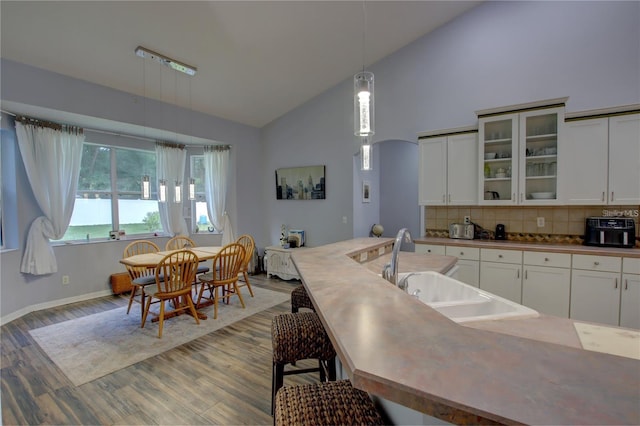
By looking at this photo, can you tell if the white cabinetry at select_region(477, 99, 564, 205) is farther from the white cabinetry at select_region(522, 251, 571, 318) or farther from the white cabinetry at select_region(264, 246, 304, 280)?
the white cabinetry at select_region(264, 246, 304, 280)

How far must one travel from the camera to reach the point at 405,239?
62.0 inches

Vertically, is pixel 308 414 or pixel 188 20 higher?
pixel 188 20

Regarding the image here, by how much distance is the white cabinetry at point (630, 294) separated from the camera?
102 inches

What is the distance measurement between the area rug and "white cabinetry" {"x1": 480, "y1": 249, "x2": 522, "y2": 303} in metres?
2.66

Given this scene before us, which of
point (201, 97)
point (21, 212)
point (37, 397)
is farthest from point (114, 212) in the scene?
point (37, 397)

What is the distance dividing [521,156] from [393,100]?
1.90 meters

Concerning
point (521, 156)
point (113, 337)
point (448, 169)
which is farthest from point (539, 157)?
point (113, 337)

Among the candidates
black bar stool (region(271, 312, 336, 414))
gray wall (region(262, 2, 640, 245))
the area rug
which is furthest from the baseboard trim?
black bar stool (region(271, 312, 336, 414))

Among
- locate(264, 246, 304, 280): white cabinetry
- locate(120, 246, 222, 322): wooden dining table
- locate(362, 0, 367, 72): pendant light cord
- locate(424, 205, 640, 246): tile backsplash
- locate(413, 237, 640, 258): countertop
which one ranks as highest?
locate(362, 0, 367, 72): pendant light cord

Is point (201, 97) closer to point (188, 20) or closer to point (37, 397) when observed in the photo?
point (188, 20)

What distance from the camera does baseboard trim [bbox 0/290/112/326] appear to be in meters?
3.36

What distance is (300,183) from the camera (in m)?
5.21

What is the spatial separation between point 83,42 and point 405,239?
12.2 ft

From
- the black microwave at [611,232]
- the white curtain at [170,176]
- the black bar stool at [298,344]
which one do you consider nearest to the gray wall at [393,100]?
the white curtain at [170,176]
